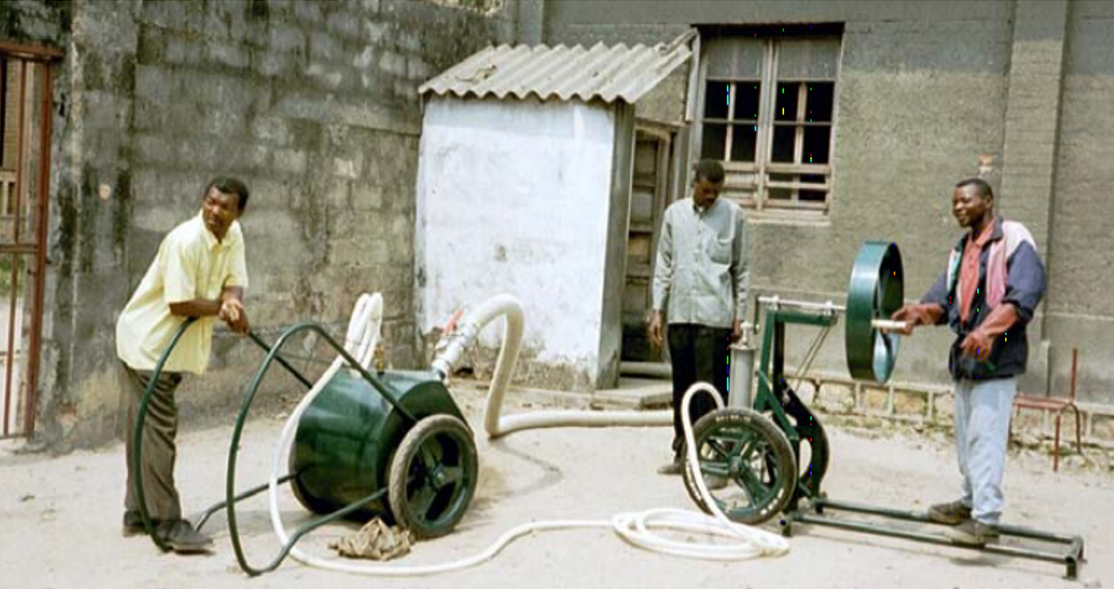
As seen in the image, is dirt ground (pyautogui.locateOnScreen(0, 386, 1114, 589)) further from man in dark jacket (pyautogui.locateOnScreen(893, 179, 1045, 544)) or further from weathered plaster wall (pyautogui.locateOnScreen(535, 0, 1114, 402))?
weathered plaster wall (pyautogui.locateOnScreen(535, 0, 1114, 402))

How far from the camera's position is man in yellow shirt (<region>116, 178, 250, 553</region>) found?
5.88 metres

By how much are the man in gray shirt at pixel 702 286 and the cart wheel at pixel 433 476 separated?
5.52 feet

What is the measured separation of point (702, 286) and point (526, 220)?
2.93 m

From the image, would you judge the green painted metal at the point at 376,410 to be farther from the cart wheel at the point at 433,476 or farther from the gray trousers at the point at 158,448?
the gray trousers at the point at 158,448

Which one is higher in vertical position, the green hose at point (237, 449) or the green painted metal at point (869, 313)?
the green painted metal at point (869, 313)

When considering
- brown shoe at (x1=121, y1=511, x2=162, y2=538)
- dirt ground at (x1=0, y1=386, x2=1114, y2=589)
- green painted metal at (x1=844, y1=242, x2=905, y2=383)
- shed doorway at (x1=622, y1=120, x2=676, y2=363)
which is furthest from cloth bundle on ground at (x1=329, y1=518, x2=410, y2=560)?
shed doorway at (x1=622, y1=120, x2=676, y2=363)

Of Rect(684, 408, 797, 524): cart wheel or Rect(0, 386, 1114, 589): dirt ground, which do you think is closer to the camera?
Rect(0, 386, 1114, 589): dirt ground

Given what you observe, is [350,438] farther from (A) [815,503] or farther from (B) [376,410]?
(A) [815,503]

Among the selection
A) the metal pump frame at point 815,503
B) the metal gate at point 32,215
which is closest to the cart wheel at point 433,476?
the metal pump frame at point 815,503

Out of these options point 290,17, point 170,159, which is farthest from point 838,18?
point 170,159

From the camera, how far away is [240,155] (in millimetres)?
8945

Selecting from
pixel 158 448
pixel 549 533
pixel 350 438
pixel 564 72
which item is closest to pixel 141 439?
pixel 158 448

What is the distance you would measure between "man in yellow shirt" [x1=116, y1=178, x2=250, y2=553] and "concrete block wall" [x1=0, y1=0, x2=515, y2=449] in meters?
1.95

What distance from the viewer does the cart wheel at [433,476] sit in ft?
20.5
